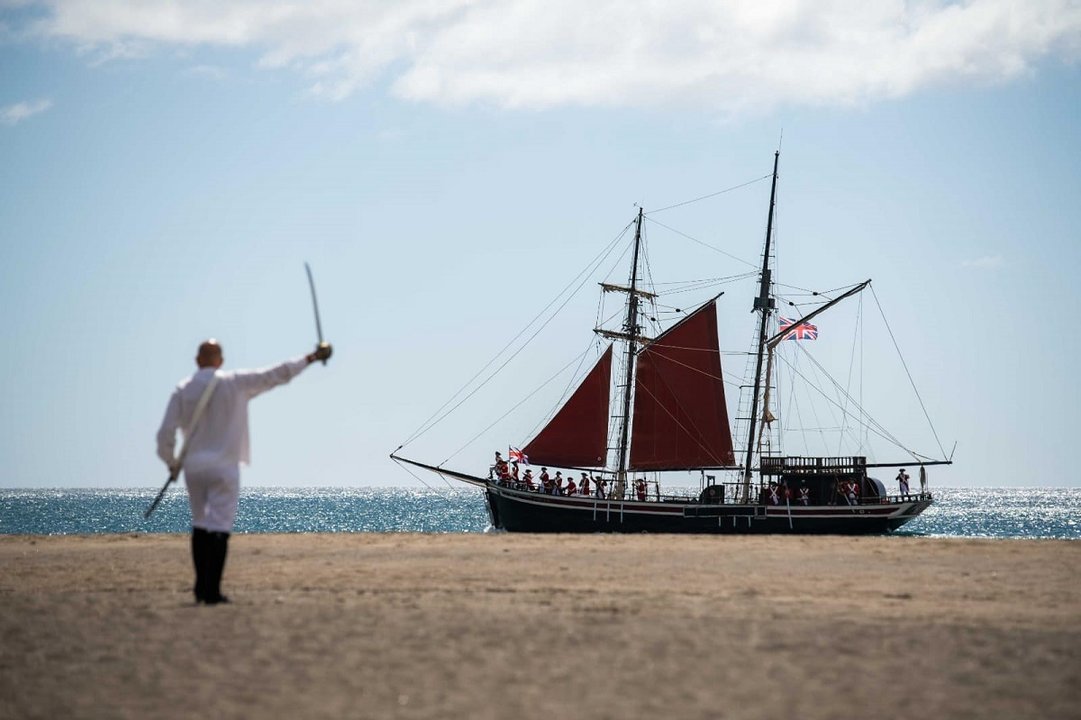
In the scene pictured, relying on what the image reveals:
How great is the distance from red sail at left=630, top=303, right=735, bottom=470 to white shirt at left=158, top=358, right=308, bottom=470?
4439cm

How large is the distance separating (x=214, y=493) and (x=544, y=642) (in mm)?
3530

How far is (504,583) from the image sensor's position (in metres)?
13.5

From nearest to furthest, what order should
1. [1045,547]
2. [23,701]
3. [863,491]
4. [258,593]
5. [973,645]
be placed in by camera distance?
[23,701], [973,645], [258,593], [1045,547], [863,491]

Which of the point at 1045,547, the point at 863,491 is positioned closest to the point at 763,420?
the point at 863,491

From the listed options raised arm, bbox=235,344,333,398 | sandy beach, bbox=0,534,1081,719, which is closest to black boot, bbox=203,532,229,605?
sandy beach, bbox=0,534,1081,719

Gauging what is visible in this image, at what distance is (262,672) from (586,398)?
1901 inches

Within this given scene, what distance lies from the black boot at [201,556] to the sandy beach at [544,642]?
220 millimetres

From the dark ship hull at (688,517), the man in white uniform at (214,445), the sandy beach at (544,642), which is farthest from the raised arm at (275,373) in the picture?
the dark ship hull at (688,517)

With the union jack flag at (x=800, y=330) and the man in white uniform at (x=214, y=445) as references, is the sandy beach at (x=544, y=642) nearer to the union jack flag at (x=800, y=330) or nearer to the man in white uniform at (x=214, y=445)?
the man in white uniform at (x=214, y=445)

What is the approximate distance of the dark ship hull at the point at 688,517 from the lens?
172 ft

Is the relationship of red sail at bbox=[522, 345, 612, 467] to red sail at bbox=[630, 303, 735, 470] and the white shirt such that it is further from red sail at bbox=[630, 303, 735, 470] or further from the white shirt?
the white shirt

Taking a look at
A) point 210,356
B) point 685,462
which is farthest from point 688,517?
point 210,356

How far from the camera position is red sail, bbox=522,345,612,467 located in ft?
183

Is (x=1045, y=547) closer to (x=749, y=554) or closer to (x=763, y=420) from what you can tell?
(x=749, y=554)
